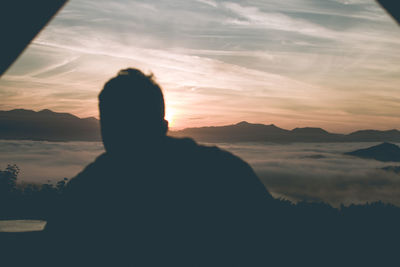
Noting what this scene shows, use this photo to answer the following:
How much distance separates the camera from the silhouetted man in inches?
68.2

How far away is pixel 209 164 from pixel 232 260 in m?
0.54

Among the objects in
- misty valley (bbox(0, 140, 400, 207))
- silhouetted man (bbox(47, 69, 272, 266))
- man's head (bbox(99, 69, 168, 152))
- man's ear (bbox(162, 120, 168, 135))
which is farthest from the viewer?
misty valley (bbox(0, 140, 400, 207))

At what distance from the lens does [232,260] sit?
1742mm

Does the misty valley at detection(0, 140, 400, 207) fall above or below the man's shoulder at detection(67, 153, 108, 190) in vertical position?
below

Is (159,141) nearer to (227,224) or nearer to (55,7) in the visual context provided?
(227,224)

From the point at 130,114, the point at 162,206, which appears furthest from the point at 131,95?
the point at 162,206

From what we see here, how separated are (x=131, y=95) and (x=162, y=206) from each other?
0.72 m

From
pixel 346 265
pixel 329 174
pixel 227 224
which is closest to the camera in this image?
pixel 227 224

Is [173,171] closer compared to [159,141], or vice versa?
[173,171]

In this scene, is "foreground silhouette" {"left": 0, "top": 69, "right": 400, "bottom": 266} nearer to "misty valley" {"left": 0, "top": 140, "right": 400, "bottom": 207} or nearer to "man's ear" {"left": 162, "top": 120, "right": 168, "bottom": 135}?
"man's ear" {"left": 162, "top": 120, "right": 168, "bottom": 135}

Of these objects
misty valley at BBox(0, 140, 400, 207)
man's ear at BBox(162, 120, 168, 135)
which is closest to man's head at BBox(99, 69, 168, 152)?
man's ear at BBox(162, 120, 168, 135)

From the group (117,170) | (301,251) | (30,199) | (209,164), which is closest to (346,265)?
(301,251)

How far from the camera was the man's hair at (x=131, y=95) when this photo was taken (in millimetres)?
1958

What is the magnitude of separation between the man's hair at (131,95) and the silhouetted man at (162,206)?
0.03 m
